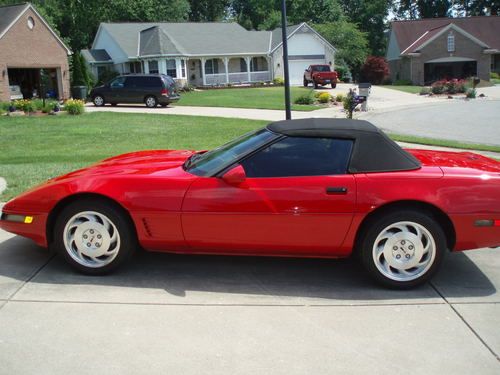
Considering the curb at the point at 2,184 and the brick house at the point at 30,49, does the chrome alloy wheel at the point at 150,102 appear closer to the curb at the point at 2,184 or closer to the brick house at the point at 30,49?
the brick house at the point at 30,49

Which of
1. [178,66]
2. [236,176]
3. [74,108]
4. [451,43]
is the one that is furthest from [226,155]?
[451,43]

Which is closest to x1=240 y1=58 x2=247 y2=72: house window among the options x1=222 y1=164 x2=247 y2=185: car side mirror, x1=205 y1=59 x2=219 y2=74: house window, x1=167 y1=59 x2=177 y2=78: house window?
x1=205 y1=59 x2=219 y2=74: house window

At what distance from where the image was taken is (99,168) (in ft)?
16.2

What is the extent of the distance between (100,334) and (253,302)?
117 centimetres

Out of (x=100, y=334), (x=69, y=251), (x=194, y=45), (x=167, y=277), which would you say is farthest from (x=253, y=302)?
(x=194, y=45)

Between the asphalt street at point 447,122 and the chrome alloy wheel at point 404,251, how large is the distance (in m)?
11.6

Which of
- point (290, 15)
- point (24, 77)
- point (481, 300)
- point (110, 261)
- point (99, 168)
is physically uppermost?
point (290, 15)

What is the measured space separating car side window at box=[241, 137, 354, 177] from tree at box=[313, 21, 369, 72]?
52.6 meters

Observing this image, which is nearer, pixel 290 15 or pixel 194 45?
pixel 194 45

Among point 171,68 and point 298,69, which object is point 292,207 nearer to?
point 171,68

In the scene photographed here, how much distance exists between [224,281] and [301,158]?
4.02 ft

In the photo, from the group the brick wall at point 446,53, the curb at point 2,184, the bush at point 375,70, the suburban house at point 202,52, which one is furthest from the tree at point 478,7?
the curb at point 2,184

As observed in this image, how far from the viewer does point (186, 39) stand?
46.8 metres

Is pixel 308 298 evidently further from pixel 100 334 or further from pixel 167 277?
pixel 100 334
